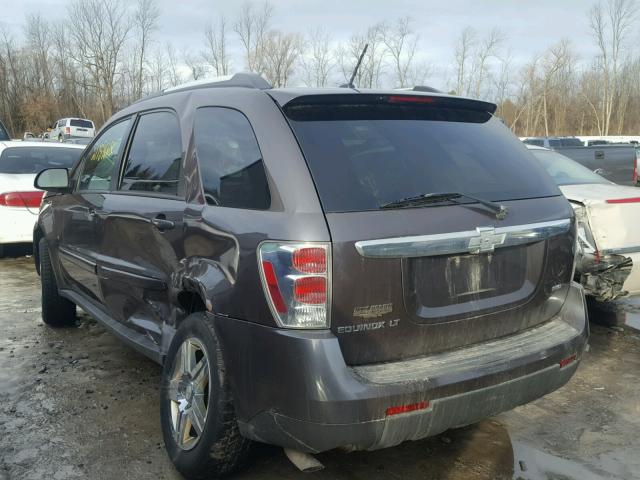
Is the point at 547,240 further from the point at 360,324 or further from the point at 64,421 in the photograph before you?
the point at 64,421

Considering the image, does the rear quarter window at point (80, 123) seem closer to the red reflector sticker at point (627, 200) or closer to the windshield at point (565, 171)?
the windshield at point (565, 171)

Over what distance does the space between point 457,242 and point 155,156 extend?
1871 mm

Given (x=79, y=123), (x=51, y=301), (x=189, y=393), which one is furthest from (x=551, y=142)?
(x=79, y=123)

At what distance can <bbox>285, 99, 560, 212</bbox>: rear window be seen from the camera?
2408 mm

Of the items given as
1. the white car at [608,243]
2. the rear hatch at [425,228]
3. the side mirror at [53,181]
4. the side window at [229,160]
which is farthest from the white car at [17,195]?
the white car at [608,243]

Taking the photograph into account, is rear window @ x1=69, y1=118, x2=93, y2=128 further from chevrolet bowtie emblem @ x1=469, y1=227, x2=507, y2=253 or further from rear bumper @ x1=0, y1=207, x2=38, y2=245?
chevrolet bowtie emblem @ x1=469, y1=227, x2=507, y2=253

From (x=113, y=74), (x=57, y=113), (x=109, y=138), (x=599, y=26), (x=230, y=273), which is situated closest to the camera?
(x=230, y=273)

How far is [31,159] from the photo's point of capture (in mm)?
8258

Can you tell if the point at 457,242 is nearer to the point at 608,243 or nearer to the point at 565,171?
the point at 608,243

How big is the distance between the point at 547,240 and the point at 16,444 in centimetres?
290

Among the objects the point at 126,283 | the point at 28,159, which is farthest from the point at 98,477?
the point at 28,159

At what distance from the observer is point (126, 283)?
11.5ft

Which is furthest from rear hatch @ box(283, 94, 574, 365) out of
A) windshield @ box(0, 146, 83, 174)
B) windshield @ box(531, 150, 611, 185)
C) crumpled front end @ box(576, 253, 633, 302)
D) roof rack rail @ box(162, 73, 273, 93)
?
windshield @ box(0, 146, 83, 174)

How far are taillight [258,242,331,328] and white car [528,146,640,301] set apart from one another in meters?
2.99
